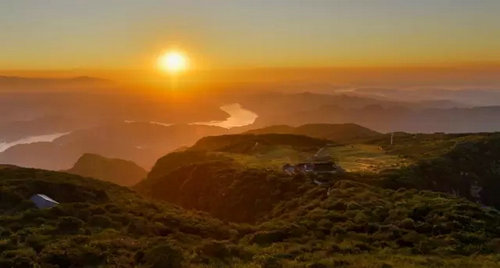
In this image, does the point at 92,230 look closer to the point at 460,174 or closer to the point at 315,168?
the point at 315,168

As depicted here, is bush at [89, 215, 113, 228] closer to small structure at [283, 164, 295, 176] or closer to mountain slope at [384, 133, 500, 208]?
small structure at [283, 164, 295, 176]

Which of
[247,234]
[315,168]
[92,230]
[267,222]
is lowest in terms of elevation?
[267,222]

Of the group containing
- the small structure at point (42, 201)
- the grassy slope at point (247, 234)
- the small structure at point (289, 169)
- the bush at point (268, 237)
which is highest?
the small structure at point (289, 169)

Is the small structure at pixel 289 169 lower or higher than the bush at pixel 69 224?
higher

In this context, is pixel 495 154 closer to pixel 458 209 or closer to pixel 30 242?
pixel 458 209

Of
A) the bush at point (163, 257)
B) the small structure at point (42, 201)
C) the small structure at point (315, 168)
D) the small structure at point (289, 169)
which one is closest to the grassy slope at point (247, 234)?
the bush at point (163, 257)

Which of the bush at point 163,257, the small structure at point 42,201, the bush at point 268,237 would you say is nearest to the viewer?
the bush at point 163,257

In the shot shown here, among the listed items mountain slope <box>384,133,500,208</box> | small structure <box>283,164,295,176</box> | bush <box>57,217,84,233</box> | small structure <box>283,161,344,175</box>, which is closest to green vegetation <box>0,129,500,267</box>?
bush <box>57,217,84,233</box>

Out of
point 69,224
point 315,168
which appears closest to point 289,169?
point 315,168

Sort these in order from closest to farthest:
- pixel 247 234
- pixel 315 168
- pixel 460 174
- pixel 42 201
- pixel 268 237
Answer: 1. pixel 268 237
2. pixel 247 234
3. pixel 42 201
4. pixel 315 168
5. pixel 460 174

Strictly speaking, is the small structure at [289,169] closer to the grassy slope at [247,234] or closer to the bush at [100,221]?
the grassy slope at [247,234]

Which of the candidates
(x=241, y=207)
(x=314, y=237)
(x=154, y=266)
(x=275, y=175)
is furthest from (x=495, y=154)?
(x=154, y=266)
